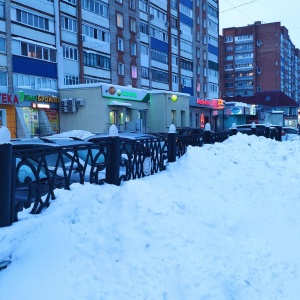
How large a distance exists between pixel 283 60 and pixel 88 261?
4261 inches

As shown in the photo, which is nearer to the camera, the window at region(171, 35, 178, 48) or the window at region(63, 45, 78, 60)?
the window at region(63, 45, 78, 60)

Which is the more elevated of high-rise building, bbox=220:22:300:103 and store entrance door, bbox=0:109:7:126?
high-rise building, bbox=220:22:300:103

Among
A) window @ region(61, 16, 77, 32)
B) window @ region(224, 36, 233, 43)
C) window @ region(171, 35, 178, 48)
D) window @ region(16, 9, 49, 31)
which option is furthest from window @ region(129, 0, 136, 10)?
window @ region(224, 36, 233, 43)

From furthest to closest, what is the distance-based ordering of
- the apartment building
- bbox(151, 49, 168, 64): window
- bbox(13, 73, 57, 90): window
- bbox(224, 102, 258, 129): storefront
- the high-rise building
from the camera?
the high-rise building < bbox(224, 102, 258, 129): storefront < bbox(151, 49, 168, 64): window < bbox(13, 73, 57, 90): window < the apartment building

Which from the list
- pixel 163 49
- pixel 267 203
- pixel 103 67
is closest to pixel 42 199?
pixel 267 203

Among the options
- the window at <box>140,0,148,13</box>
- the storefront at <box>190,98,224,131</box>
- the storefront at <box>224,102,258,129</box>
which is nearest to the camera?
the window at <box>140,0,148,13</box>

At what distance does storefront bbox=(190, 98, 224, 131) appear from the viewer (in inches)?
1876

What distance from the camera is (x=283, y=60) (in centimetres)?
10312

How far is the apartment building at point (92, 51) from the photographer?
2838 cm

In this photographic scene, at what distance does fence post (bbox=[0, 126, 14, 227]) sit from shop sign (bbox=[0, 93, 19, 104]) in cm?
2327

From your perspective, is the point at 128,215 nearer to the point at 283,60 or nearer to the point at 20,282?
the point at 20,282

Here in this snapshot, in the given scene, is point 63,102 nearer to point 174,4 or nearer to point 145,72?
point 145,72

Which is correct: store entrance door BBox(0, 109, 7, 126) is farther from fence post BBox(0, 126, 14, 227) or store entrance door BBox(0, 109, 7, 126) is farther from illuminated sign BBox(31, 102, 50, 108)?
fence post BBox(0, 126, 14, 227)

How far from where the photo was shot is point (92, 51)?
120 ft
